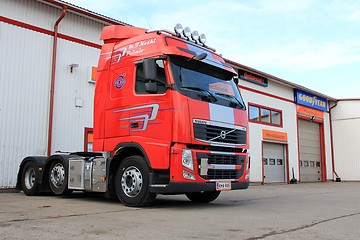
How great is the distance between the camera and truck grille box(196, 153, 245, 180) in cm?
660

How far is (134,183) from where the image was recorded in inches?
269

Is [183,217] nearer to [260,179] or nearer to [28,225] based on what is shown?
[28,225]

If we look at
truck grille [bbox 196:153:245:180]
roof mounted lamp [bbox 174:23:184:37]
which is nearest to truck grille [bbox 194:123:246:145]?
truck grille [bbox 196:153:245:180]

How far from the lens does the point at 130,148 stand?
7129 mm

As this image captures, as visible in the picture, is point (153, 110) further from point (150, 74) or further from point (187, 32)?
point (187, 32)

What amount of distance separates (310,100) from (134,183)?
20778 millimetres

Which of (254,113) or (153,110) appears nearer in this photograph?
(153,110)

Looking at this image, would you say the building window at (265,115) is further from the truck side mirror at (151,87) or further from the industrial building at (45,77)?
the truck side mirror at (151,87)

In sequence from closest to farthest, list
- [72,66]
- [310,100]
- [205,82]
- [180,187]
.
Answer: [180,187], [205,82], [72,66], [310,100]

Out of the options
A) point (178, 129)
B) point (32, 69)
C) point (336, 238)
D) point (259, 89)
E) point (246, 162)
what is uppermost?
point (259, 89)

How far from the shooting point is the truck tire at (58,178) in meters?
8.49

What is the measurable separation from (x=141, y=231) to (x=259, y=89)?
56.3 feet

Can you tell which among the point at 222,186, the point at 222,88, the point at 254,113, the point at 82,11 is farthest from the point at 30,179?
the point at 254,113

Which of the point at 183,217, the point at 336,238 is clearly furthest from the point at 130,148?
the point at 336,238
